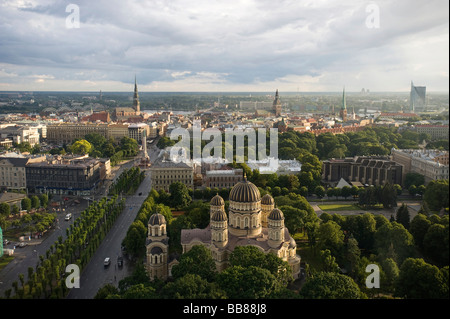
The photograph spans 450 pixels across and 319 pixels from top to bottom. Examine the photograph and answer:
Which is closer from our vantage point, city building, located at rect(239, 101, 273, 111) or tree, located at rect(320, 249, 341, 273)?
tree, located at rect(320, 249, 341, 273)

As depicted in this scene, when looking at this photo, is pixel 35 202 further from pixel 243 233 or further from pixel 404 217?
pixel 404 217

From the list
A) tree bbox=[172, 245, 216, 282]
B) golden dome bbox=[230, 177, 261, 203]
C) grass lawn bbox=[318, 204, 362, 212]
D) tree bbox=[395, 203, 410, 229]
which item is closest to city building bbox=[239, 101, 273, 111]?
grass lawn bbox=[318, 204, 362, 212]

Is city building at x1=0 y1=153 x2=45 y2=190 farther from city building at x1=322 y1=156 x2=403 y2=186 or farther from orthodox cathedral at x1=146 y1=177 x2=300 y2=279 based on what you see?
city building at x1=322 y1=156 x2=403 y2=186

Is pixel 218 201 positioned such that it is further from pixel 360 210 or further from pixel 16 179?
pixel 16 179

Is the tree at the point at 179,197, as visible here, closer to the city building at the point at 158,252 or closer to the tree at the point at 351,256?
the city building at the point at 158,252

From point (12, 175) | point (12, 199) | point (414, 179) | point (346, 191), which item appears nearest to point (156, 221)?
point (12, 199)
